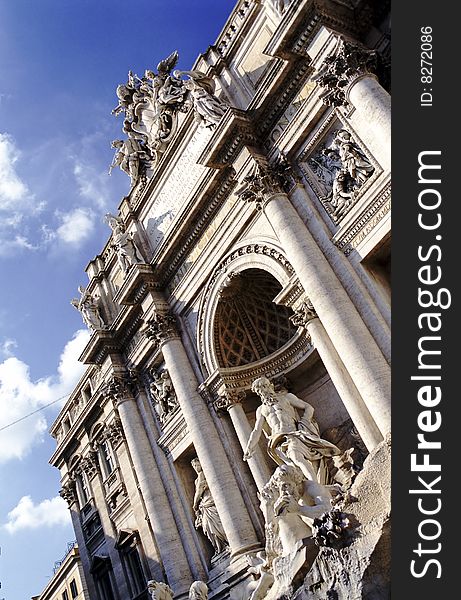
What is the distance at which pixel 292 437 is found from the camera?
11.6 metres

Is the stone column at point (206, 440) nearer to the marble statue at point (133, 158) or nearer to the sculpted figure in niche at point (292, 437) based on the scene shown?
the sculpted figure in niche at point (292, 437)

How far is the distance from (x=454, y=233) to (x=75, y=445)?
20.7m

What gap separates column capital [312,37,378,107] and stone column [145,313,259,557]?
305 inches

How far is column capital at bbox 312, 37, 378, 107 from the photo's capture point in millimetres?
10953

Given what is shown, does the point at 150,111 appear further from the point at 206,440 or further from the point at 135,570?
the point at 135,570

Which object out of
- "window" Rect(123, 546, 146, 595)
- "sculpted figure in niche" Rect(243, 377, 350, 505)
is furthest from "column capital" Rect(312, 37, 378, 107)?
"window" Rect(123, 546, 146, 595)

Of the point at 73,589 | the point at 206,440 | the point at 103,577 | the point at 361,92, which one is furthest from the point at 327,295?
the point at 73,589

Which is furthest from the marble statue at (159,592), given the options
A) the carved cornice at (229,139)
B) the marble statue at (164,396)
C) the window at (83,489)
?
the window at (83,489)

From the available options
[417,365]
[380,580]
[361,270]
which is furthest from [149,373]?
[417,365]

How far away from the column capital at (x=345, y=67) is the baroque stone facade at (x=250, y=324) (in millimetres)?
38

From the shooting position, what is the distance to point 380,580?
5750 millimetres

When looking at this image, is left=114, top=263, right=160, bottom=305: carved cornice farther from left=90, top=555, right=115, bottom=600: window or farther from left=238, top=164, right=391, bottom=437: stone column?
left=90, top=555, right=115, bottom=600: window

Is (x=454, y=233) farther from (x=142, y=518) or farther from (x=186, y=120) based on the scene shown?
(x=142, y=518)

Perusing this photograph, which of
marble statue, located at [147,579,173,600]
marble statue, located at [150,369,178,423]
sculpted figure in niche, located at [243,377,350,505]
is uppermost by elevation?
marble statue, located at [150,369,178,423]
